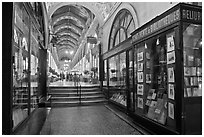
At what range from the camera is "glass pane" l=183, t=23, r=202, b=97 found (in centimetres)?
324

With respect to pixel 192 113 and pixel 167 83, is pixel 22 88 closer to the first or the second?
pixel 167 83

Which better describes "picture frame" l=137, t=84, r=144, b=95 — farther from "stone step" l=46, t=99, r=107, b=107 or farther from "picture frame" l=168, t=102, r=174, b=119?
"stone step" l=46, t=99, r=107, b=107

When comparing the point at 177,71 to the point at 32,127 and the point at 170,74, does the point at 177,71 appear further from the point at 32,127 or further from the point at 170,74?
the point at 32,127

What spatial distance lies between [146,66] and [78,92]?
5151 mm

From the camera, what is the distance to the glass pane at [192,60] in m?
3.24

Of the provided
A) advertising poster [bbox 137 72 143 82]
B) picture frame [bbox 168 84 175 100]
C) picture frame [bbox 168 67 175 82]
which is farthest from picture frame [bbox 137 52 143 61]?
picture frame [bbox 168 84 175 100]

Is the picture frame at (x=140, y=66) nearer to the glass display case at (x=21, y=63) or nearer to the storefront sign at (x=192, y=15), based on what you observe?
the storefront sign at (x=192, y=15)

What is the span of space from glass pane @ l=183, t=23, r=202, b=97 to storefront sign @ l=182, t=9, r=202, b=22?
5.3 inches

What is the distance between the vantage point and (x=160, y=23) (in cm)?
357

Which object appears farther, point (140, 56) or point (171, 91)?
point (140, 56)

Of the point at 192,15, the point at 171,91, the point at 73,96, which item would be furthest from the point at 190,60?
the point at 73,96

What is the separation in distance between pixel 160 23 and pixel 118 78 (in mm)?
3870

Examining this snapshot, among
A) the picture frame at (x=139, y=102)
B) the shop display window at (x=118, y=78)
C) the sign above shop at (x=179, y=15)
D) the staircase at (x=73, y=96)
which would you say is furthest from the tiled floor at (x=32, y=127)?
the sign above shop at (x=179, y=15)

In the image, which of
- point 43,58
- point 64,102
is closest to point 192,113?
point 64,102
